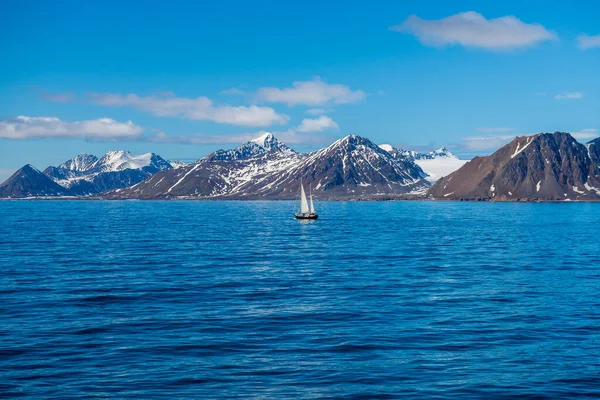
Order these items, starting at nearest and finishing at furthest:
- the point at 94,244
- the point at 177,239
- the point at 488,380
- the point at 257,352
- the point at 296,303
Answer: the point at 488,380
the point at 257,352
the point at 296,303
the point at 94,244
the point at 177,239

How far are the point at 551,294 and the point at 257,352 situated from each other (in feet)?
101

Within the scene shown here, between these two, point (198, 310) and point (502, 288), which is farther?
point (502, 288)

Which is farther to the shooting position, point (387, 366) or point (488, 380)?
point (387, 366)

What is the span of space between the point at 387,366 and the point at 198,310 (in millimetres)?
18711

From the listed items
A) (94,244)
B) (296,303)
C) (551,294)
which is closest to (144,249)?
(94,244)

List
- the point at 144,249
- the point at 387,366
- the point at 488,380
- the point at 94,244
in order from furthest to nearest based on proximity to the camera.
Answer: the point at 94,244 → the point at 144,249 → the point at 387,366 → the point at 488,380

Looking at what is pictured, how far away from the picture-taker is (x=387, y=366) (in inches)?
1298

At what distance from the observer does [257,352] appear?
35625 mm

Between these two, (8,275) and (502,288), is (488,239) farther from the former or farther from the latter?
(8,275)

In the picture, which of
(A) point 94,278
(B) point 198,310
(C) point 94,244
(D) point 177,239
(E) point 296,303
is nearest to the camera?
(B) point 198,310

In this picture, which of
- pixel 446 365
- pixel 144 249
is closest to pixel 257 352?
pixel 446 365

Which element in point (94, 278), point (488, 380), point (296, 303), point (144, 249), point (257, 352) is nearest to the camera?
point (488, 380)

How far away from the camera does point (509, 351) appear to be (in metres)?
36.0

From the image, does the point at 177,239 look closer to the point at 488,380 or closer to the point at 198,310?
the point at 198,310
